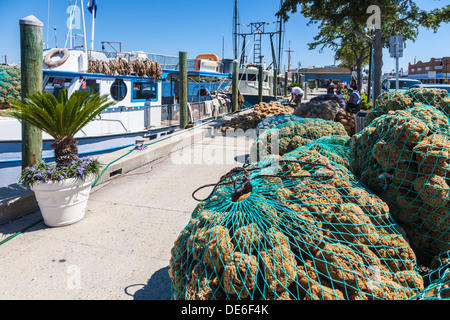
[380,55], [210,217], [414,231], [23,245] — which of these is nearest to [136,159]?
[23,245]

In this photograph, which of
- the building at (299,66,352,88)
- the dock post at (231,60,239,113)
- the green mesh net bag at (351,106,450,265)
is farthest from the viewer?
the building at (299,66,352,88)

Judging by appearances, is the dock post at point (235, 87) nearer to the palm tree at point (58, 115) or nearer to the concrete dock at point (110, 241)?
the concrete dock at point (110, 241)

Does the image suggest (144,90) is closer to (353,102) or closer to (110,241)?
(353,102)

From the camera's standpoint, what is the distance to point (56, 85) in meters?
10.0

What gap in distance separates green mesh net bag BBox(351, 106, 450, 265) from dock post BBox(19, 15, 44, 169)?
4602 mm

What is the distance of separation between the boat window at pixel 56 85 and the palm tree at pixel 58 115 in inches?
225

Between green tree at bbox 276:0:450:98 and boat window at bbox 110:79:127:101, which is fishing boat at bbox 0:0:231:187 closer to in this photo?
boat window at bbox 110:79:127:101

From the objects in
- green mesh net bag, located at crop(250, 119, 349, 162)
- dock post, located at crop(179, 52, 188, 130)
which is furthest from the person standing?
green mesh net bag, located at crop(250, 119, 349, 162)

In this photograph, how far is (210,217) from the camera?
258cm

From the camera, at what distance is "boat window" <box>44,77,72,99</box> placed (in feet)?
32.5

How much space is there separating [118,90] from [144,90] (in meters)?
1.50

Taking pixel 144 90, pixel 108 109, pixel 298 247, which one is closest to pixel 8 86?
pixel 108 109
